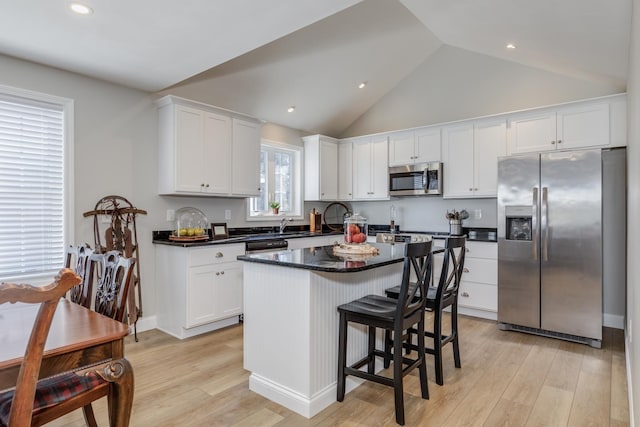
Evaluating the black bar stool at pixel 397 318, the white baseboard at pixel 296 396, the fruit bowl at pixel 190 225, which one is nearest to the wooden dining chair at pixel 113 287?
the white baseboard at pixel 296 396

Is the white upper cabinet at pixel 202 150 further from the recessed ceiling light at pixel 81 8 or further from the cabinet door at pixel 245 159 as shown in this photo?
the recessed ceiling light at pixel 81 8

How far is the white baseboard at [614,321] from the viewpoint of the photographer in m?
3.88

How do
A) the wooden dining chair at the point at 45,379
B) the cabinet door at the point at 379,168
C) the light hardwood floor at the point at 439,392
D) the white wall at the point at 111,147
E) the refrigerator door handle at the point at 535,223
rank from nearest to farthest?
the wooden dining chair at the point at 45,379, the light hardwood floor at the point at 439,392, the white wall at the point at 111,147, the refrigerator door handle at the point at 535,223, the cabinet door at the point at 379,168

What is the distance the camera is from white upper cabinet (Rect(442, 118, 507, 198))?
4281mm

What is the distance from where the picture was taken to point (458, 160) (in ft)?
15.0

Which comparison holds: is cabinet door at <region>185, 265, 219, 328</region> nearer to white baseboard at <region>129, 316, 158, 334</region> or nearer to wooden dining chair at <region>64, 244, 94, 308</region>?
white baseboard at <region>129, 316, 158, 334</region>

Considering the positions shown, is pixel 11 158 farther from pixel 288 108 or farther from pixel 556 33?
pixel 556 33

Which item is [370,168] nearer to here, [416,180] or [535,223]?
[416,180]

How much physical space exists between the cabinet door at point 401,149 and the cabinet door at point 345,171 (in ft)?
2.31

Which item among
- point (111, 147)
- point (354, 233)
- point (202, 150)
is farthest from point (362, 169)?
point (111, 147)


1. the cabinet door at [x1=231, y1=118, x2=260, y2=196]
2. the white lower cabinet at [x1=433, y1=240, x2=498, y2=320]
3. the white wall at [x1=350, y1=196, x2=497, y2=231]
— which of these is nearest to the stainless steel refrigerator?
the white lower cabinet at [x1=433, y1=240, x2=498, y2=320]

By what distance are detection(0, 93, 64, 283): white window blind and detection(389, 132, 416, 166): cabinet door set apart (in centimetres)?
378

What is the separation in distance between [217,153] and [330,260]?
221 cm

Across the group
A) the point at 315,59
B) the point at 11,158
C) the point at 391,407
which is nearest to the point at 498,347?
the point at 391,407
